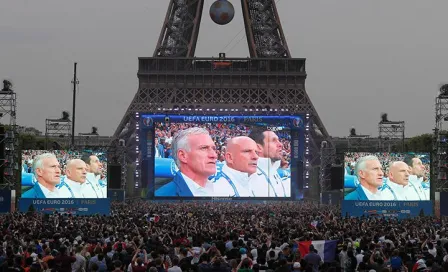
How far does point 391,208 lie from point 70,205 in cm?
1587

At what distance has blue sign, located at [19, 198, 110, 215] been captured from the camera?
46781 mm

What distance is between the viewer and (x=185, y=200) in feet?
257

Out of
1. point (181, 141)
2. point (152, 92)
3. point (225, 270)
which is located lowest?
point (225, 270)

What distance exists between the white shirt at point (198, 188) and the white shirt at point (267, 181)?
3426mm

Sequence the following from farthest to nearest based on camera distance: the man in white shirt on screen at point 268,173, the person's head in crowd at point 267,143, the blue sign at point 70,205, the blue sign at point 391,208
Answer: the person's head in crowd at point 267,143, the man in white shirt on screen at point 268,173, the blue sign at point 70,205, the blue sign at point 391,208

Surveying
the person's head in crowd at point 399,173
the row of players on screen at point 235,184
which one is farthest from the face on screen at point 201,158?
the person's head in crowd at point 399,173

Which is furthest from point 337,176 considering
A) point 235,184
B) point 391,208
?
point 235,184

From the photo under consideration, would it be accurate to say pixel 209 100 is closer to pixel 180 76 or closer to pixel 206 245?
pixel 180 76

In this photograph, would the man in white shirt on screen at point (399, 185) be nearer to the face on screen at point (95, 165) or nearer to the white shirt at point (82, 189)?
the face on screen at point (95, 165)

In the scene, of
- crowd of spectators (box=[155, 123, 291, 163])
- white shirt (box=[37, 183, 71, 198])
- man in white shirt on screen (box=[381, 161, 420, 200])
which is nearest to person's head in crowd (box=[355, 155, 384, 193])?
man in white shirt on screen (box=[381, 161, 420, 200])

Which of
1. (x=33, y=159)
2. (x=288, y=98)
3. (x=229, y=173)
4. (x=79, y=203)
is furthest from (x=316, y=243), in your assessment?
(x=288, y=98)

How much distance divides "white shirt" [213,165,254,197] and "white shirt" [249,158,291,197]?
50cm

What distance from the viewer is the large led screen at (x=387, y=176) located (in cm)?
4838

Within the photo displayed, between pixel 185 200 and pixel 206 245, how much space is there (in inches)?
2251
